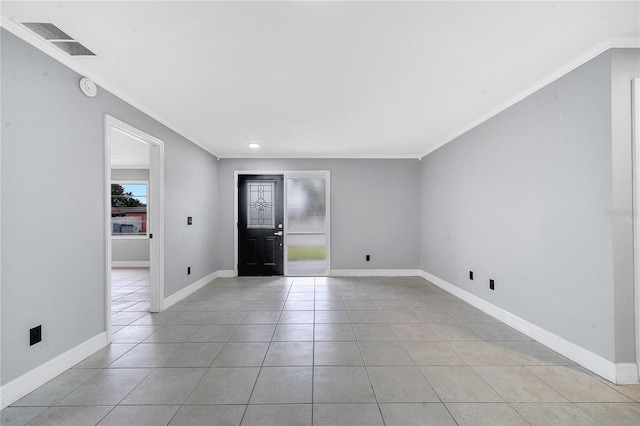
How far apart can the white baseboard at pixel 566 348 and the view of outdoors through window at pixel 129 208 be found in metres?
7.29

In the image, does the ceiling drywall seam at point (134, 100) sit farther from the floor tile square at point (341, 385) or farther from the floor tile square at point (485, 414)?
the floor tile square at point (341, 385)

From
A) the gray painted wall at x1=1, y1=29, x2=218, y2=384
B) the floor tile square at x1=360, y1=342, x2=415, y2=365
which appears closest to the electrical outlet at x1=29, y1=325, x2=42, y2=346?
the gray painted wall at x1=1, y1=29, x2=218, y2=384

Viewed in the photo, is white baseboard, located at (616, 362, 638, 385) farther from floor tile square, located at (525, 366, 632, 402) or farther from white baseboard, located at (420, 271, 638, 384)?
floor tile square, located at (525, 366, 632, 402)

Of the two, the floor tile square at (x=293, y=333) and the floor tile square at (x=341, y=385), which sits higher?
the floor tile square at (x=341, y=385)

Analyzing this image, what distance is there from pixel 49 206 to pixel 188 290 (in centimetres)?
249

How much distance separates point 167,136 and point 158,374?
2.88 metres

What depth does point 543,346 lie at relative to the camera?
2490 mm

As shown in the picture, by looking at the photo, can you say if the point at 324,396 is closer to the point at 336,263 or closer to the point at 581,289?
the point at 581,289

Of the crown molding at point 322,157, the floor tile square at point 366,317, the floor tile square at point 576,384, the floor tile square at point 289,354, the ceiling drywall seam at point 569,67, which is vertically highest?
the ceiling drywall seam at point 569,67

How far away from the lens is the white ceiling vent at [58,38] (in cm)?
178

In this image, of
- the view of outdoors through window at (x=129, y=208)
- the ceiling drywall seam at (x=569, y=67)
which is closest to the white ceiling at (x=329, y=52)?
the ceiling drywall seam at (x=569, y=67)

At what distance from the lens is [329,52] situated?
2033 mm

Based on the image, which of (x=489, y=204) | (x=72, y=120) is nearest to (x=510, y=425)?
(x=489, y=204)

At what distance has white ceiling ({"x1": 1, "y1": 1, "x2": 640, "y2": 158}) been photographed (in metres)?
1.65
